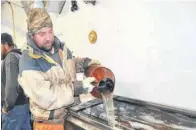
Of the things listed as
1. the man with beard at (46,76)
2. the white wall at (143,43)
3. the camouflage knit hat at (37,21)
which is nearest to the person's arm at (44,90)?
the man with beard at (46,76)

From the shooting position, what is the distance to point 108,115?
1.29 m

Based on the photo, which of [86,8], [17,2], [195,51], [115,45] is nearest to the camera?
[195,51]

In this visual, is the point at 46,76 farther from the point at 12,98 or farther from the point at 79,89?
the point at 12,98

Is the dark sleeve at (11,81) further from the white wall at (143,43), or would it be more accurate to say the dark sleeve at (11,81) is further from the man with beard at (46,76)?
the white wall at (143,43)

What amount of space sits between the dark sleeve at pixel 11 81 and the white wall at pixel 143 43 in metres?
0.55

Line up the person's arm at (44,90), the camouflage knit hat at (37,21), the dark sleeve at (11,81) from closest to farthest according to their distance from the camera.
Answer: the person's arm at (44,90), the camouflage knit hat at (37,21), the dark sleeve at (11,81)

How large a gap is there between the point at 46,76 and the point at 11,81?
304mm

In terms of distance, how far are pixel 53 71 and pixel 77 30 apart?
2.04 ft

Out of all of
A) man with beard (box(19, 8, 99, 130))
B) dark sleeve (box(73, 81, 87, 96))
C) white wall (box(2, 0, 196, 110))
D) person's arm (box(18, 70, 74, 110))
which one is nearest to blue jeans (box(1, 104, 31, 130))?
man with beard (box(19, 8, 99, 130))

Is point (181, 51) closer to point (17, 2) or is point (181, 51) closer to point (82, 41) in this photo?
point (82, 41)

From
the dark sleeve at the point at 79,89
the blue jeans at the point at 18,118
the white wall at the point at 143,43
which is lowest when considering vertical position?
the blue jeans at the point at 18,118

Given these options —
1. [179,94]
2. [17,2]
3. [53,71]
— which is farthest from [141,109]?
[17,2]

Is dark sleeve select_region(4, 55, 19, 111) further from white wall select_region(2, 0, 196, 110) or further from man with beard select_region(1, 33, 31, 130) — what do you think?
white wall select_region(2, 0, 196, 110)

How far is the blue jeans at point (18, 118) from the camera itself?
155 centimetres
